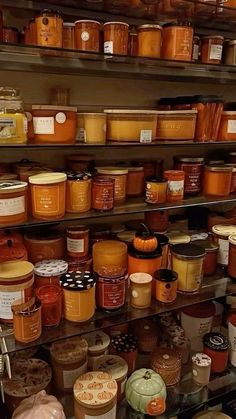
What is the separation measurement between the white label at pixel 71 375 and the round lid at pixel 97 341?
0.07 m

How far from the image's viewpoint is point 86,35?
1.24 meters

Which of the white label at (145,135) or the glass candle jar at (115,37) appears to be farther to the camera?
the white label at (145,135)

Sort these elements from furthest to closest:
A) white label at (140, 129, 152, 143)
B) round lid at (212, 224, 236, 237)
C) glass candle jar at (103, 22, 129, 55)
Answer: round lid at (212, 224, 236, 237)
white label at (140, 129, 152, 143)
glass candle jar at (103, 22, 129, 55)

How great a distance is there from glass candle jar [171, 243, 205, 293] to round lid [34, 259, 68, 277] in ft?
1.42

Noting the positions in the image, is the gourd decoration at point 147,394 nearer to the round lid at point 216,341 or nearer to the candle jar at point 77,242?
the round lid at point 216,341

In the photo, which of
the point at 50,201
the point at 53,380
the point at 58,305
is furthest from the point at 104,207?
the point at 53,380

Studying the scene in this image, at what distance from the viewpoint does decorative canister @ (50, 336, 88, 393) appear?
1.38m

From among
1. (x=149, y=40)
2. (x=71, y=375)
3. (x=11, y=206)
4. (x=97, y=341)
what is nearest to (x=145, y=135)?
(x=149, y=40)

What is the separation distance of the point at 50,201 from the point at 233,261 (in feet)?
2.69

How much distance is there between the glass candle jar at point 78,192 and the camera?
1.28m

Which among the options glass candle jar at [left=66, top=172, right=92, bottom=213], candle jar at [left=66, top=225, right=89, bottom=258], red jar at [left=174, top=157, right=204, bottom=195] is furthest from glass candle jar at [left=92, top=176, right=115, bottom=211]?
red jar at [left=174, top=157, right=204, bottom=195]

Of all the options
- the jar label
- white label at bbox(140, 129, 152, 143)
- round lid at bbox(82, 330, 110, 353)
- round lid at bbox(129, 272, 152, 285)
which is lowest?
round lid at bbox(82, 330, 110, 353)

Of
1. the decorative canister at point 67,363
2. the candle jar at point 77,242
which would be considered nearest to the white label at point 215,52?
the candle jar at point 77,242

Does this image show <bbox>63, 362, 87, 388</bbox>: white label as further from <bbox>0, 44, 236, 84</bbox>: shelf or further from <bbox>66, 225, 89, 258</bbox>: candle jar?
<bbox>0, 44, 236, 84</bbox>: shelf
